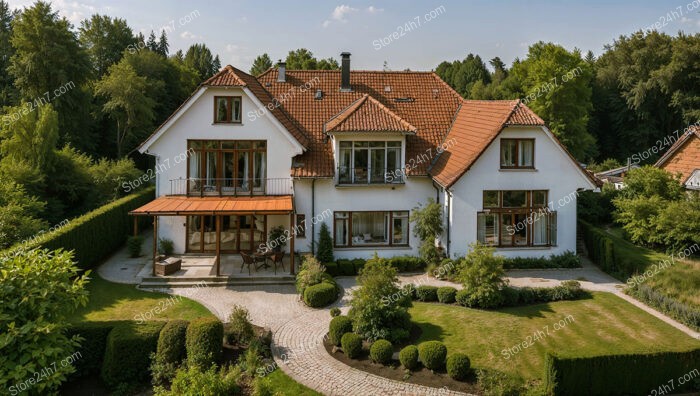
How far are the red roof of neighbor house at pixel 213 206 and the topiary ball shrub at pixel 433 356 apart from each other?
9431 mm

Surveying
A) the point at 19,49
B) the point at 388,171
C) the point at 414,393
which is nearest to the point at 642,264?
the point at 388,171

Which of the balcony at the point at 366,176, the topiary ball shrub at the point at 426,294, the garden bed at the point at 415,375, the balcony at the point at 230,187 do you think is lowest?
the garden bed at the point at 415,375

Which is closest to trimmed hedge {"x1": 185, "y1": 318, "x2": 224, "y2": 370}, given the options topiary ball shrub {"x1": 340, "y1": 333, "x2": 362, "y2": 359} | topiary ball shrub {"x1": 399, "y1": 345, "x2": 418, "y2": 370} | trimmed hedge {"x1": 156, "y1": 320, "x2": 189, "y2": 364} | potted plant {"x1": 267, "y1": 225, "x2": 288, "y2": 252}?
trimmed hedge {"x1": 156, "y1": 320, "x2": 189, "y2": 364}

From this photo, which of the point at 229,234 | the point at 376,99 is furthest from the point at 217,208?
the point at 376,99

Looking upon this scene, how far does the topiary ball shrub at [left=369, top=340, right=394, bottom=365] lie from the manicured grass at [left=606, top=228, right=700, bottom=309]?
10924 millimetres

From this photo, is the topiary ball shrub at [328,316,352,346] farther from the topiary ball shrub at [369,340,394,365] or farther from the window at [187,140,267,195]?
the window at [187,140,267,195]

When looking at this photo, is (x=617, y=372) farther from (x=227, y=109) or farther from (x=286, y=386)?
(x=227, y=109)

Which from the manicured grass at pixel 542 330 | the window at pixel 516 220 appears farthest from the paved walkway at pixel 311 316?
the window at pixel 516 220

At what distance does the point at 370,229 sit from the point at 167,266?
9.30 metres

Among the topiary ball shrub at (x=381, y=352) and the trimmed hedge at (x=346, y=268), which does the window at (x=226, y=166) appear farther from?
the topiary ball shrub at (x=381, y=352)

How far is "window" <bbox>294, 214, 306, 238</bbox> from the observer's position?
24422 millimetres

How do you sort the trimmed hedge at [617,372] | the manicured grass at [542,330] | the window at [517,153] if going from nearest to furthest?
the trimmed hedge at [617,372] → the manicured grass at [542,330] → the window at [517,153]

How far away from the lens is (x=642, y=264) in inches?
840

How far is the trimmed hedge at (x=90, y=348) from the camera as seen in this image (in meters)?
14.0
